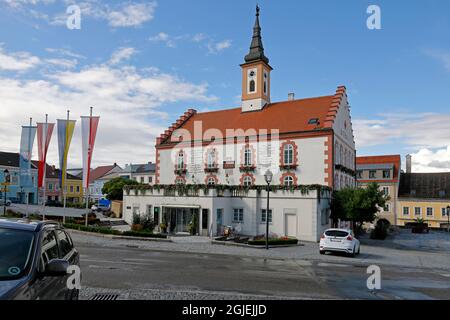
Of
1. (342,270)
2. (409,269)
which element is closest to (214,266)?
(342,270)

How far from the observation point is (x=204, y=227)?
27891 mm

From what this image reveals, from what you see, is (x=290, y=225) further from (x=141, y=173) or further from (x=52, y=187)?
(x=52, y=187)

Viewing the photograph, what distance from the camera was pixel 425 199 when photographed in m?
53.9

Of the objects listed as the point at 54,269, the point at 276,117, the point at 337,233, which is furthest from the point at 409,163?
the point at 54,269

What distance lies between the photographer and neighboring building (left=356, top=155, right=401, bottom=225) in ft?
183

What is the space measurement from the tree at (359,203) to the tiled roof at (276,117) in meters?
6.05

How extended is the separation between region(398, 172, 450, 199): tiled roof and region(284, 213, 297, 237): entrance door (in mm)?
36425

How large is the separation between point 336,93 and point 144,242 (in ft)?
74.8

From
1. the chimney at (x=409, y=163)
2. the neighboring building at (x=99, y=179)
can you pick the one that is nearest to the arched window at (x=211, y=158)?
the chimney at (x=409, y=163)

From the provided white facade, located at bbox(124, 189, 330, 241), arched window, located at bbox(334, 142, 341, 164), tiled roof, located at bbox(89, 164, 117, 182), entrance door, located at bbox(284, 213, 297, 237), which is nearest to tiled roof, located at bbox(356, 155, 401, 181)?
arched window, located at bbox(334, 142, 341, 164)

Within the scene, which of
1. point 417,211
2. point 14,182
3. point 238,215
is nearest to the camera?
point 238,215

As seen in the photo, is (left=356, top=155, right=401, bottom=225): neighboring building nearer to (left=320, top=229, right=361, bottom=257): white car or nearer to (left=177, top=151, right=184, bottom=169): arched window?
(left=177, top=151, right=184, bottom=169): arched window

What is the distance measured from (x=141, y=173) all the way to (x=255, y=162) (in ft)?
156

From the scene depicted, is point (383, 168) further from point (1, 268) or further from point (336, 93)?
point (1, 268)
